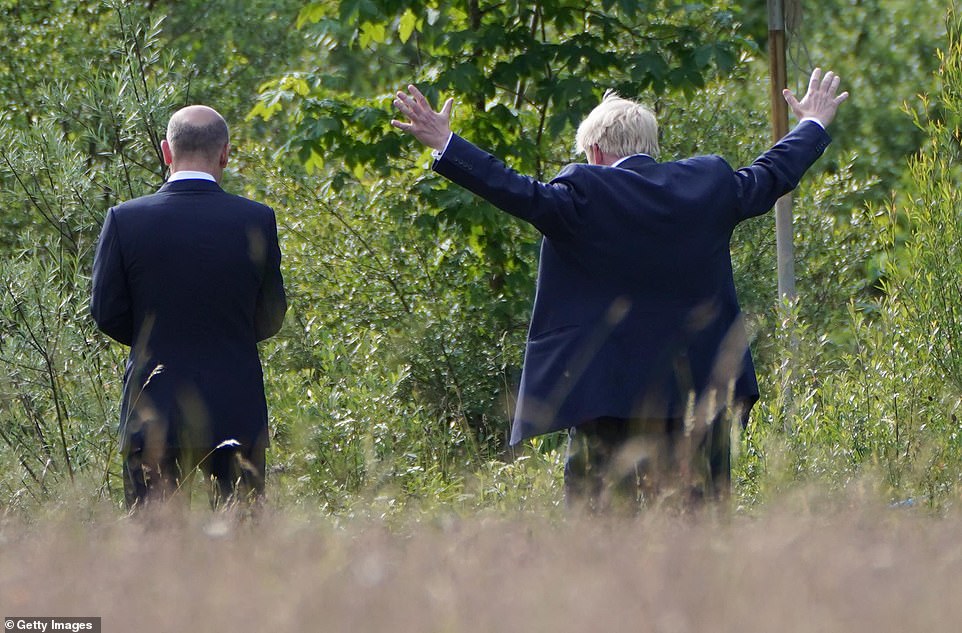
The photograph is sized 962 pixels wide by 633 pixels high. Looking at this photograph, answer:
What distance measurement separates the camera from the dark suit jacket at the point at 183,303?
415 centimetres

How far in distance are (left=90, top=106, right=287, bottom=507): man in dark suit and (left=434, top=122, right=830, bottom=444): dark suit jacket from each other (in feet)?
2.68

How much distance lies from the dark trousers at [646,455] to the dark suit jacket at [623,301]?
0.08 meters

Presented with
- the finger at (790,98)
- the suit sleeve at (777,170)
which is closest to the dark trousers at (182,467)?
the suit sleeve at (777,170)

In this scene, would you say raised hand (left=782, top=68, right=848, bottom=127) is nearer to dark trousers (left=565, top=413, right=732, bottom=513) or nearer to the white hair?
the white hair

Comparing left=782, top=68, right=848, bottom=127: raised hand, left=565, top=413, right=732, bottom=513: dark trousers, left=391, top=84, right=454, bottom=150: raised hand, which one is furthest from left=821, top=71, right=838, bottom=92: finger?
left=391, top=84, right=454, bottom=150: raised hand

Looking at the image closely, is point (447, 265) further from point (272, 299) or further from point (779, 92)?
point (272, 299)

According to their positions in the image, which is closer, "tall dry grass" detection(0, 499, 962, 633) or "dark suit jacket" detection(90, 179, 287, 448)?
"tall dry grass" detection(0, 499, 962, 633)

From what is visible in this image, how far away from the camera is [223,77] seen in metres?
16.5

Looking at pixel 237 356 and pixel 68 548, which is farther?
pixel 237 356

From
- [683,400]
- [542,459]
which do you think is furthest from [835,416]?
[683,400]

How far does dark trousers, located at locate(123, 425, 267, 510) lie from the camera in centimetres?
414

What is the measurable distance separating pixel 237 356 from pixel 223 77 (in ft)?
42.5

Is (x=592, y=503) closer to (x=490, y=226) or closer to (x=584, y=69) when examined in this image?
(x=490, y=226)

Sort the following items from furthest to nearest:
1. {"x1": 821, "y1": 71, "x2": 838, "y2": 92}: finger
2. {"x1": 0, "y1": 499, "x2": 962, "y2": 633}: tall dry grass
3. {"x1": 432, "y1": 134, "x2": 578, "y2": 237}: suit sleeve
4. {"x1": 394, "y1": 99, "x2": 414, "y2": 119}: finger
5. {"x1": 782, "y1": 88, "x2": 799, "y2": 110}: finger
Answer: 1. {"x1": 821, "y1": 71, "x2": 838, "y2": 92}: finger
2. {"x1": 782, "y1": 88, "x2": 799, "y2": 110}: finger
3. {"x1": 394, "y1": 99, "x2": 414, "y2": 119}: finger
4. {"x1": 432, "y1": 134, "x2": 578, "y2": 237}: suit sleeve
5. {"x1": 0, "y1": 499, "x2": 962, "y2": 633}: tall dry grass
